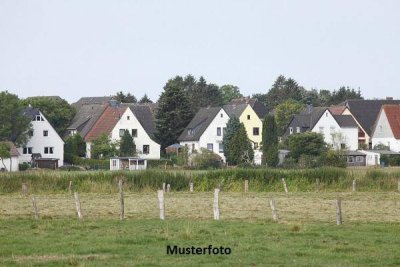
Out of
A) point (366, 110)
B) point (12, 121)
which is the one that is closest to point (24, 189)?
point (12, 121)

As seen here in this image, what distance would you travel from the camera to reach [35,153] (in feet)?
353

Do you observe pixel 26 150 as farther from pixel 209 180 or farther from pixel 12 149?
pixel 209 180

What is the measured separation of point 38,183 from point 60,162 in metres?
51.9

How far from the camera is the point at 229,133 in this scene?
10794cm

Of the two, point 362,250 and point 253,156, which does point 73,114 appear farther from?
point 362,250

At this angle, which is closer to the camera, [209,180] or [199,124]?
[209,180]

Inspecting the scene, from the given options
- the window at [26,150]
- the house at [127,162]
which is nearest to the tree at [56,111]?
the window at [26,150]

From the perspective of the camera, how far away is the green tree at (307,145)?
324ft

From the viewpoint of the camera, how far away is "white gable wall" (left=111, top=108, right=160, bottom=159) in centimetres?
11244

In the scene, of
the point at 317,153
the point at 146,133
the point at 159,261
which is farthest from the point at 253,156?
the point at 159,261

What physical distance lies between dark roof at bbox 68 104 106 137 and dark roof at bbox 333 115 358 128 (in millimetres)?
30385

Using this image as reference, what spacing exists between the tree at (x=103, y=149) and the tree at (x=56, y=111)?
15129 millimetres

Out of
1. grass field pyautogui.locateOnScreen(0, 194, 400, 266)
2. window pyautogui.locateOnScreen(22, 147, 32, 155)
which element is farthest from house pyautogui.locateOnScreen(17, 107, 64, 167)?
grass field pyautogui.locateOnScreen(0, 194, 400, 266)

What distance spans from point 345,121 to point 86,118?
112 feet
